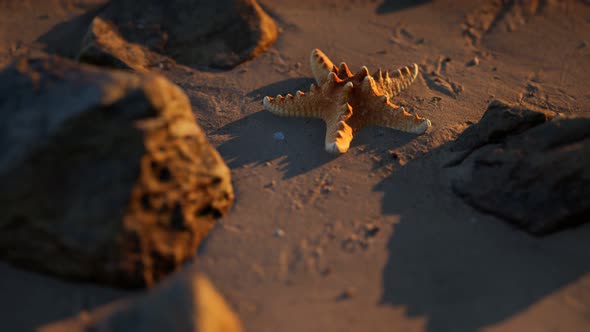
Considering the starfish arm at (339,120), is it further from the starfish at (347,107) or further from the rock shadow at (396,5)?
the rock shadow at (396,5)

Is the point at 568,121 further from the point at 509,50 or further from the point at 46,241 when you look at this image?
the point at 46,241

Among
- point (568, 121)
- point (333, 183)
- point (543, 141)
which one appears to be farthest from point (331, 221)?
point (568, 121)

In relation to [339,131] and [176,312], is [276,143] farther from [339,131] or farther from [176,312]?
[176,312]

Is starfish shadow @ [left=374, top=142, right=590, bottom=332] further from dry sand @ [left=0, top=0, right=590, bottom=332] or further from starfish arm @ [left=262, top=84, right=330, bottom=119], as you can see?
starfish arm @ [left=262, top=84, right=330, bottom=119]

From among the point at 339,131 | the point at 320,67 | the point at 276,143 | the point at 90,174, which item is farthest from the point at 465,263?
the point at 90,174

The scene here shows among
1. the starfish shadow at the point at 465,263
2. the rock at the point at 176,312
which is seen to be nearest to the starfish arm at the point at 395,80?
the starfish shadow at the point at 465,263

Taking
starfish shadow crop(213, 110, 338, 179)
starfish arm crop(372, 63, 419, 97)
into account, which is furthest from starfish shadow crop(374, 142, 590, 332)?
starfish arm crop(372, 63, 419, 97)
